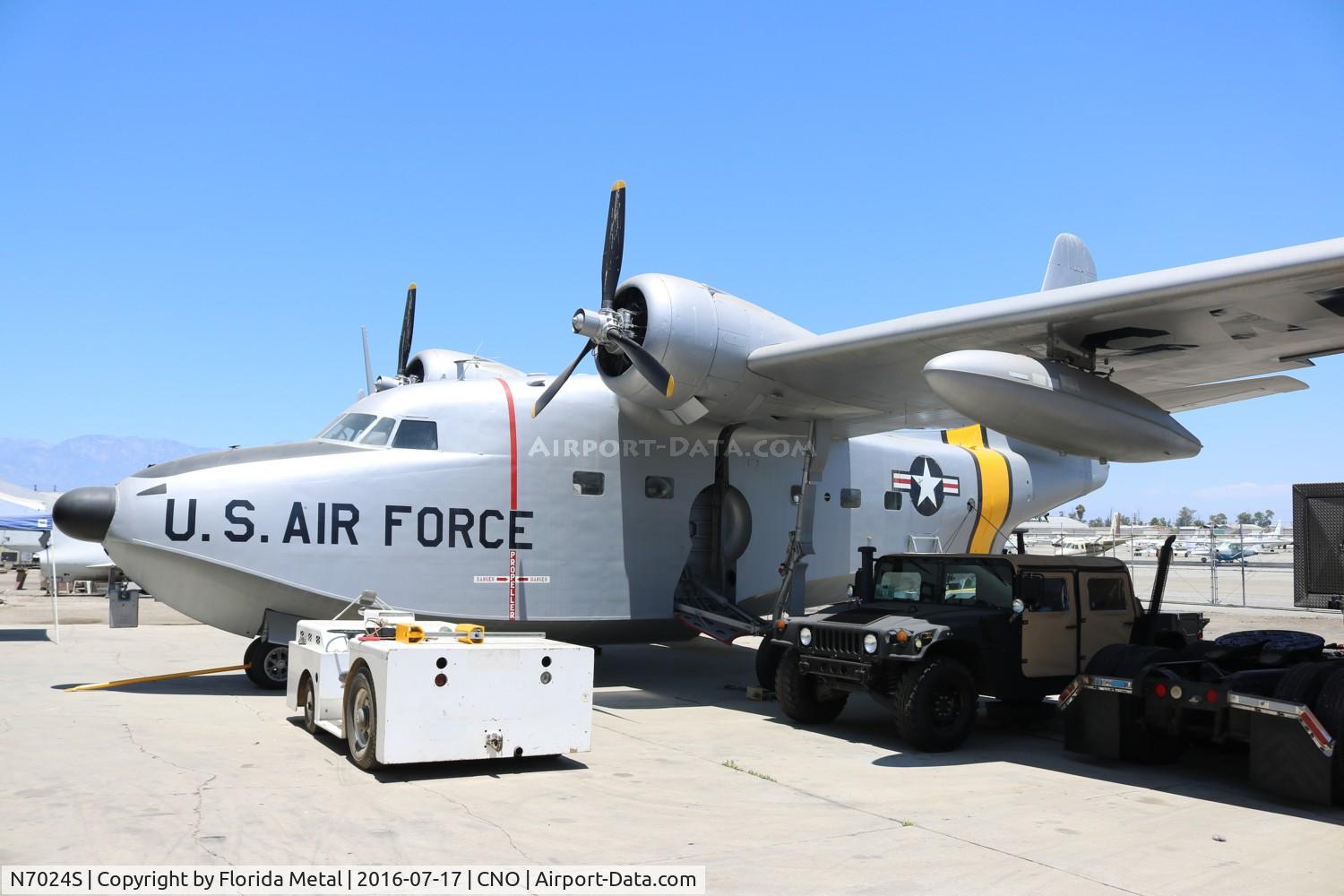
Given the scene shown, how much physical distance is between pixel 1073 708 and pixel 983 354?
10.5 feet

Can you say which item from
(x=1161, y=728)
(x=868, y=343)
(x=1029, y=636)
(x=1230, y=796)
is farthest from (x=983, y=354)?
(x=1230, y=796)

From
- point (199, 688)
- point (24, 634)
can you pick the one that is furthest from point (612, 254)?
point (24, 634)

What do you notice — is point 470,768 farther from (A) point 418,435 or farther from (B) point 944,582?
(A) point 418,435

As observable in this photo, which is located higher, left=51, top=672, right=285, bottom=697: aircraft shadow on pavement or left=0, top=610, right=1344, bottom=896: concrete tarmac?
left=0, top=610, right=1344, bottom=896: concrete tarmac

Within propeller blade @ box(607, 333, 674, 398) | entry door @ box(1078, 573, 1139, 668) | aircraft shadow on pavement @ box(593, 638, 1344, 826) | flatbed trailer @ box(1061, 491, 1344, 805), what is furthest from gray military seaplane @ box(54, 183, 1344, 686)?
flatbed trailer @ box(1061, 491, 1344, 805)

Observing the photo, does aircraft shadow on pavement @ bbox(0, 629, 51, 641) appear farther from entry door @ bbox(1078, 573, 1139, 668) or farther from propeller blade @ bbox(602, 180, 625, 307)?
entry door @ bbox(1078, 573, 1139, 668)

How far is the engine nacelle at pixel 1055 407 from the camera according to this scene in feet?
29.6

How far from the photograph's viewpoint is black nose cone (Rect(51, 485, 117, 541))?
1043cm

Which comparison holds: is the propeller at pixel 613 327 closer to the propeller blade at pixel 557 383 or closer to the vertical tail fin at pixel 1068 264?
the propeller blade at pixel 557 383

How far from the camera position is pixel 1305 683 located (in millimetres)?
7129

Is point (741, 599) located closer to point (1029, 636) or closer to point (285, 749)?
point (1029, 636)

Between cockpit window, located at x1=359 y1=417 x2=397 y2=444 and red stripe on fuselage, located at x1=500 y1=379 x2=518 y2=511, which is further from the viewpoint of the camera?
red stripe on fuselage, located at x1=500 y1=379 x2=518 y2=511

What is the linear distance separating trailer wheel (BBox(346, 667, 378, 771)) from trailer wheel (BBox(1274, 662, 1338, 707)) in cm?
653

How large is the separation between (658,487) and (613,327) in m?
2.85
